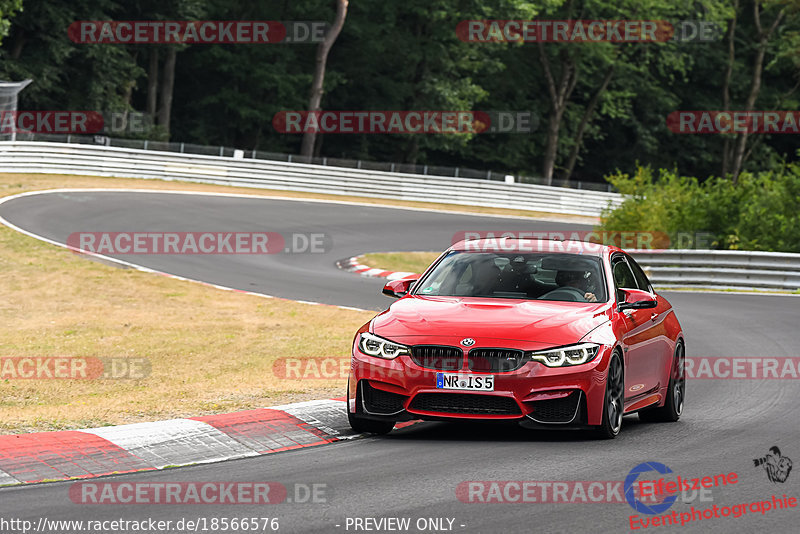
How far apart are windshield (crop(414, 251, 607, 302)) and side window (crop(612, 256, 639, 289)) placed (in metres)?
0.26

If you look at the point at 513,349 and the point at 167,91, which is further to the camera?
the point at 167,91

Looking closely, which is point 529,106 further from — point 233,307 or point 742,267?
point 233,307

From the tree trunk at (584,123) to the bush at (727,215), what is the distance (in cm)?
3662

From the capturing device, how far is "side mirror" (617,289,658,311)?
917cm

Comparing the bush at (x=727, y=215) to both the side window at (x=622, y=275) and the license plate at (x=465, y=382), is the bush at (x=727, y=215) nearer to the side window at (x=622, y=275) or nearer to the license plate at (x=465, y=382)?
the side window at (x=622, y=275)

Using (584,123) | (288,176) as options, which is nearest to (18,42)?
(288,176)

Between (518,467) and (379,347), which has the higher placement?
(379,347)

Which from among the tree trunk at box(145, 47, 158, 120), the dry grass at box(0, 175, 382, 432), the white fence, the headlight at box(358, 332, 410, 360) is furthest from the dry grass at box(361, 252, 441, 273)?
the tree trunk at box(145, 47, 158, 120)

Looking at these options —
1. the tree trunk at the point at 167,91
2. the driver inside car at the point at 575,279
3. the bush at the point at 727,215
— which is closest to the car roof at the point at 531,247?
the driver inside car at the point at 575,279

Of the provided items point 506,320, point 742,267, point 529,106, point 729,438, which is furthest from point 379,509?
point 529,106

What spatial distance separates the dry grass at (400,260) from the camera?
27469 millimetres

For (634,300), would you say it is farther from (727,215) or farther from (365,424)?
(727,215)

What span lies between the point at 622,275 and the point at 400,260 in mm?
18681

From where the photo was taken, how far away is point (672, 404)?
995 centimetres
